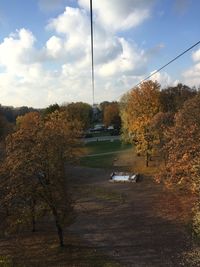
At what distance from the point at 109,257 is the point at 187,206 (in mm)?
12669

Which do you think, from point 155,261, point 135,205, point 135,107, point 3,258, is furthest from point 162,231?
point 135,107

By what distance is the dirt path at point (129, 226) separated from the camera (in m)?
23.4

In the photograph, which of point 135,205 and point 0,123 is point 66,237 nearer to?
point 135,205

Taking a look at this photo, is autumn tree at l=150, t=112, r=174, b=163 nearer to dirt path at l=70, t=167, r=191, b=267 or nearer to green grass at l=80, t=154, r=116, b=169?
dirt path at l=70, t=167, r=191, b=267

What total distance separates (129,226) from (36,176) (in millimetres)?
9971

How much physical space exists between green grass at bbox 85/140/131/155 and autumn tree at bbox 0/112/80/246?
4714cm

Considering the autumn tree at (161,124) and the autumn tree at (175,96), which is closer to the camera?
the autumn tree at (161,124)

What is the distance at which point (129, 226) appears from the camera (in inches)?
1174

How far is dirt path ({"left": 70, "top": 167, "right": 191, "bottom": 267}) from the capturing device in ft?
76.7

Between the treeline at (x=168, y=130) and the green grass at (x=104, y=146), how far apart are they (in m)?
9.84

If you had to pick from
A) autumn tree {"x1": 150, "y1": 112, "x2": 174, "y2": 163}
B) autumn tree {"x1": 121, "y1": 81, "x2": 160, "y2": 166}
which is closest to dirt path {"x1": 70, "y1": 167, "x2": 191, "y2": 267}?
autumn tree {"x1": 150, "y1": 112, "x2": 174, "y2": 163}

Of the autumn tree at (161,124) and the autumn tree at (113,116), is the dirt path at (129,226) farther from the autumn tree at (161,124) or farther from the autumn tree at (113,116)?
the autumn tree at (113,116)

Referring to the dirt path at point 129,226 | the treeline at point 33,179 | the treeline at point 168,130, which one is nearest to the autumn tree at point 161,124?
the treeline at point 168,130

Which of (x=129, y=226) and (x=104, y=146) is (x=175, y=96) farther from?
(x=129, y=226)
